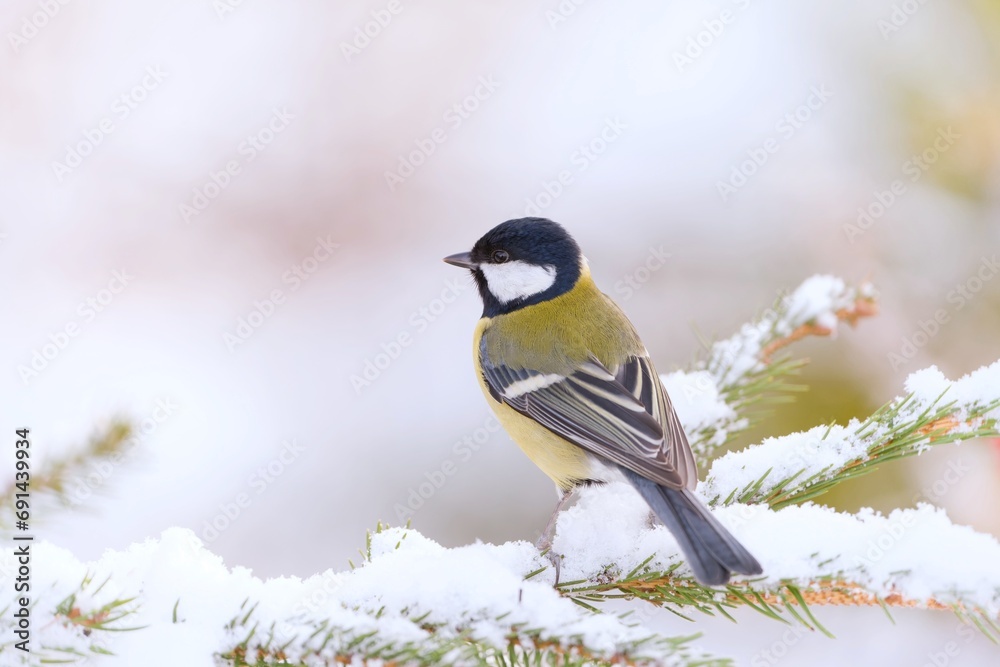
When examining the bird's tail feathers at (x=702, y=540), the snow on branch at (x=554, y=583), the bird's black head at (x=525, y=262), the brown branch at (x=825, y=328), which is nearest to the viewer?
the snow on branch at (x=554, y=583)

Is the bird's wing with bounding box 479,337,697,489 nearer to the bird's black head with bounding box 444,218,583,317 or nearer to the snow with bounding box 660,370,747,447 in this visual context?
the snow with bounding box 660,370,747,447

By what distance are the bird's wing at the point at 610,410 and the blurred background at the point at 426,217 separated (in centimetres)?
71

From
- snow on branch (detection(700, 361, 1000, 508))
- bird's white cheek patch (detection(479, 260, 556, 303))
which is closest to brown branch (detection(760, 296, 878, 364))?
snow on branch (detection(700, 361, 1000, 508))

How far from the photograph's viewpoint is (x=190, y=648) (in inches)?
40.6

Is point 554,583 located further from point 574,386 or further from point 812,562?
point 574,386

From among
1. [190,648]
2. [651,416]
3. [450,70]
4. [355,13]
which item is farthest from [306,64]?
[190,648]

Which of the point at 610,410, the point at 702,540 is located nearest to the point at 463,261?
the point at 610,410

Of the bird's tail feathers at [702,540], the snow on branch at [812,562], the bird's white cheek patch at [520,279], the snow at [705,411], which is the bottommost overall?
the snow on branch at [812,562]

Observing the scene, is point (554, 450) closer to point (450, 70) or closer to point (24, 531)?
point (24, 531)

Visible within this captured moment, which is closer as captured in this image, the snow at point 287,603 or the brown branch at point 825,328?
the snow at point 287,603

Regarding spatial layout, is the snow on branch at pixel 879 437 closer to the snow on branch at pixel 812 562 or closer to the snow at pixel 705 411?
the snow on branch at pixel 812 562

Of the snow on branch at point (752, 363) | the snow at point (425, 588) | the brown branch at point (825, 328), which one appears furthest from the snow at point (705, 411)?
the snow at point (425, 588)

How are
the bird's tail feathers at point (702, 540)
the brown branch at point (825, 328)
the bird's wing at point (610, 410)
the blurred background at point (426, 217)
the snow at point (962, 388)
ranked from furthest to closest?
the blurred background at point (426, 217), the brown branch at point (825, 328), the bird's wing at point (610, 410), the snow at point (962, 388), the bird's tail feathers at point (702, 540)

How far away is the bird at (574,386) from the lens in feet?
4.87
